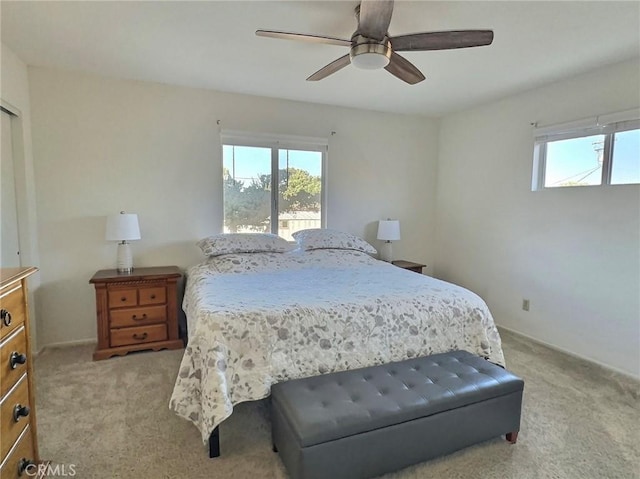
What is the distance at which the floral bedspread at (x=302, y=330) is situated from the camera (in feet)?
5.84

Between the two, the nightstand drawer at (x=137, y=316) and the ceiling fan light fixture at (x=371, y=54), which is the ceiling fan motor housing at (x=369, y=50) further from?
the nightstand drawer at (x=137, y=316)

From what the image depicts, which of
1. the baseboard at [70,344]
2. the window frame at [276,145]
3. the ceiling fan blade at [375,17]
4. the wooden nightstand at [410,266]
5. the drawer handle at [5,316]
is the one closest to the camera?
the drawer handle at [5,316]

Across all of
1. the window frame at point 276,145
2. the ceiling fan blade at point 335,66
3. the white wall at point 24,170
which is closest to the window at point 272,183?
the window frame at point 276,145

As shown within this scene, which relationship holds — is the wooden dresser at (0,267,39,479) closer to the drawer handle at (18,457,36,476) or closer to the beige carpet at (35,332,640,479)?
the drawer handle at (18,457,36,476)

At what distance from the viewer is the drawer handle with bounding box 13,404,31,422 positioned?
1.32m

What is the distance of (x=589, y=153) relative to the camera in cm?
300

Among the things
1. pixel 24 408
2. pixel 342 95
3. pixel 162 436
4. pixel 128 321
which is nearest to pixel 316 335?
pixel 162 436

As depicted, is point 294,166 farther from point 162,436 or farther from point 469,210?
point 162,436

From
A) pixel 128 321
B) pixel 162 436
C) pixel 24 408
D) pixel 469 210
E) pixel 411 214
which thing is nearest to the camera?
pixel 24 408

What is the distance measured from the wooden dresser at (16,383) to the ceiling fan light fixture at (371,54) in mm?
1866

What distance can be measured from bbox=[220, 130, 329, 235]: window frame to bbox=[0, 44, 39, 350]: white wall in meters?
1.57

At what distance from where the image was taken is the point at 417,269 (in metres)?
4.09

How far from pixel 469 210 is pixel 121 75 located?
153 inches

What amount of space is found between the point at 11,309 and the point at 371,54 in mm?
2005
